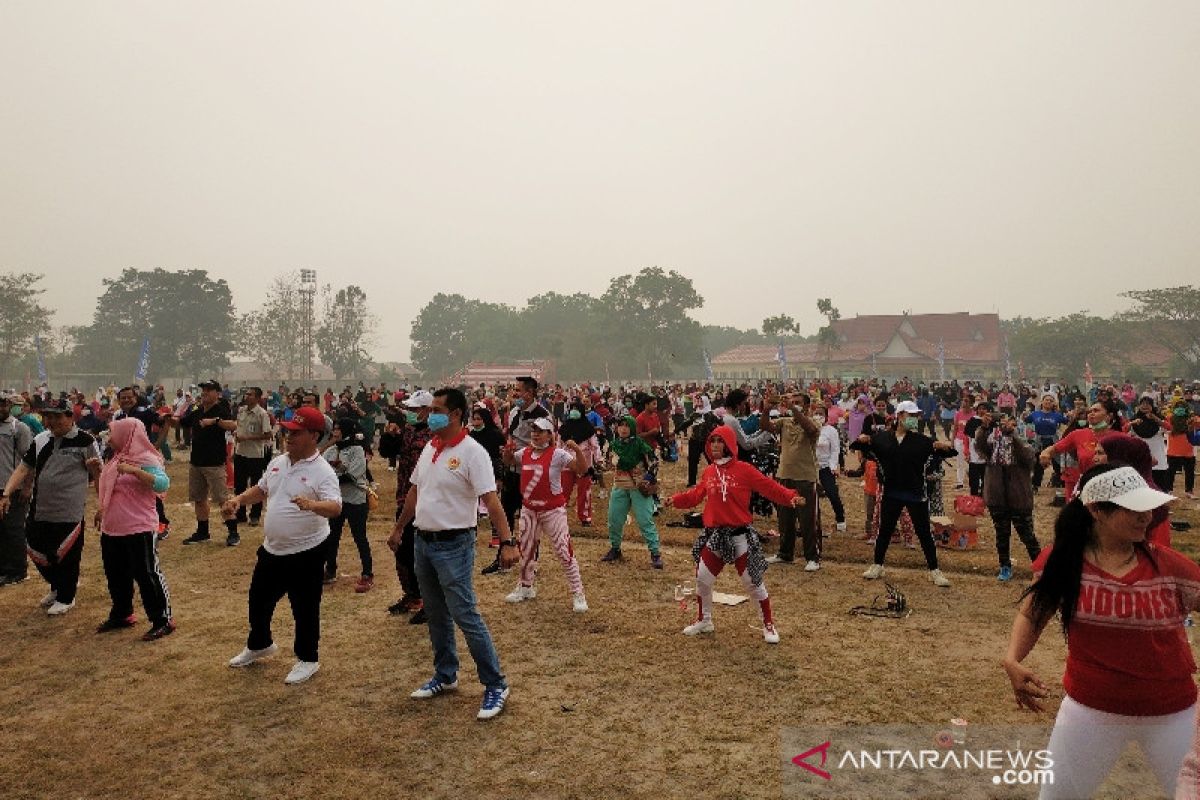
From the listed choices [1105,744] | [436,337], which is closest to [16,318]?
[436,337]

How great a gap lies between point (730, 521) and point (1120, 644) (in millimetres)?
3645

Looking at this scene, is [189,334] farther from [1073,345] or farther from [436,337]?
[1073,345]

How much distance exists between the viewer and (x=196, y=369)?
7106cm

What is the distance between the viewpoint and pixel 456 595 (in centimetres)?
495

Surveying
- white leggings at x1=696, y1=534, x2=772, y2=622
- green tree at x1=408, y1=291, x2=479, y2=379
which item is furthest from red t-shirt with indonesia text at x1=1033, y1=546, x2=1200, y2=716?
green tree at x1=408, y1=291, x2=479, y2=379

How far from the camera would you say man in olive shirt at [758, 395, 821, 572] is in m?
8.92

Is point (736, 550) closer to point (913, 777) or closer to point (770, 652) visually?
point (770, 652)

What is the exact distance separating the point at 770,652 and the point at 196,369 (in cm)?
7669

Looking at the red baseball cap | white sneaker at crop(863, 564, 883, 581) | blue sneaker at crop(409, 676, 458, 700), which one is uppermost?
the red baseball cap

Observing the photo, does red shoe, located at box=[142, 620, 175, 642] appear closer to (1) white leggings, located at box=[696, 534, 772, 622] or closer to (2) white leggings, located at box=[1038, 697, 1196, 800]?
(1) white leggings, located at box=[696, 534, 772, 622]

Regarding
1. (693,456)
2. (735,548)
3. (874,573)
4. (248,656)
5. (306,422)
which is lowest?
(874,573)

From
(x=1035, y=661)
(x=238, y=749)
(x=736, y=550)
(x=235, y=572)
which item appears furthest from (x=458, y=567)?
(x=235, y=572)

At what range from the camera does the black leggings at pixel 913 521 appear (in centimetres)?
791

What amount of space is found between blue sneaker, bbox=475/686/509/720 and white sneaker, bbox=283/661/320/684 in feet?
4.95
